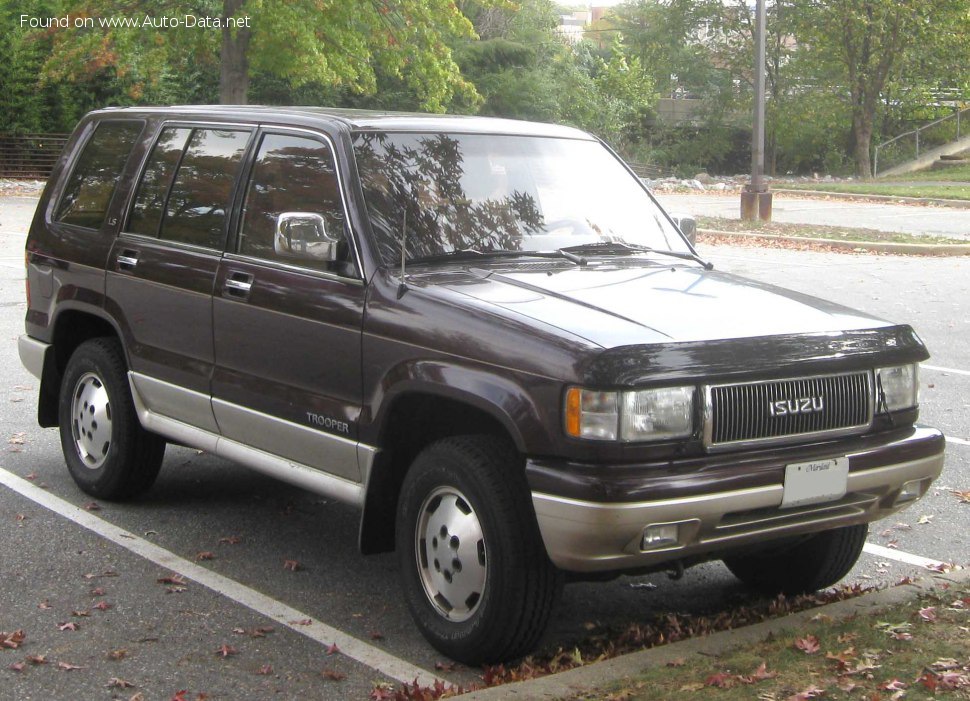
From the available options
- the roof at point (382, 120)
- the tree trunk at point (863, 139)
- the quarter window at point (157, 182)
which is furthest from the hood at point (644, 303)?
the tree trunk at point (863, 139)

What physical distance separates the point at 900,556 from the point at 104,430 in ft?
12.6

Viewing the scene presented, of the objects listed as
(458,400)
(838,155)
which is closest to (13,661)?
(458,400)

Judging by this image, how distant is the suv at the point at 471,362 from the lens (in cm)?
421

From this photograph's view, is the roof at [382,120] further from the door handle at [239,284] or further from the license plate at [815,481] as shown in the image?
the license plate at [815,481]

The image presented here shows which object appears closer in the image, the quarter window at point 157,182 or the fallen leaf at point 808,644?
the fallen leaf at point 808,644

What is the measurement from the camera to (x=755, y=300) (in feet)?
16.3

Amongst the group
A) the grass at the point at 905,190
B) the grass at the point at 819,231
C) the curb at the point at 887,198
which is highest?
the grass at the point at 905,190

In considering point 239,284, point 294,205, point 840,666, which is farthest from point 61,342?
point 840,666

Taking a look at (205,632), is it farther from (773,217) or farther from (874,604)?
(773,217)

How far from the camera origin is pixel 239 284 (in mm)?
5598

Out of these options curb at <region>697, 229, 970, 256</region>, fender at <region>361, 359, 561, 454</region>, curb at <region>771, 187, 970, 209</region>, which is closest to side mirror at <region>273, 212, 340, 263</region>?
fender at <region>361, 359, 561, 454</region>

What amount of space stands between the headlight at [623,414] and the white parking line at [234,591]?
108 cm

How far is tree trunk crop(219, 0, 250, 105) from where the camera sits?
2998 centimetres

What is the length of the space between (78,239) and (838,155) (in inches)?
1932
